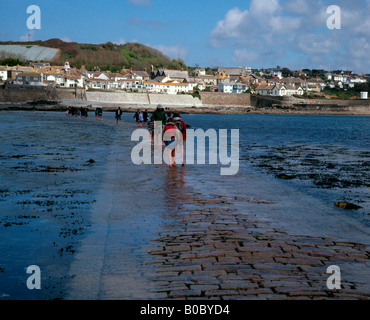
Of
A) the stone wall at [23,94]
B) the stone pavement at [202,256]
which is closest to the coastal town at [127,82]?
the stone wall at [23,94]

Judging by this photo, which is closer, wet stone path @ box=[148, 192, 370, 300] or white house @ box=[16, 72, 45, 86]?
wet stone path @ box=[148, 192, 370, 300]

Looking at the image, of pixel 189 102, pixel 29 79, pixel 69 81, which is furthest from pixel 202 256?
pixel 189 102

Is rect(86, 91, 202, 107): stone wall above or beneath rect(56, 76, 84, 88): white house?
beneath

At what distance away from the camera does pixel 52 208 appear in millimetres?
8820

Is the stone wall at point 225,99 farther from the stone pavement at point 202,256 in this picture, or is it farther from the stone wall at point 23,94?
the stone pavement at point 202,256

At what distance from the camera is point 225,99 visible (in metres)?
152

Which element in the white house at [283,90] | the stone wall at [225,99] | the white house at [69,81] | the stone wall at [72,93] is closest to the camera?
the stone wall at [72,93]

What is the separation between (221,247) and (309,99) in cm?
16238

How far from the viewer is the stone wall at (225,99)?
14925cm

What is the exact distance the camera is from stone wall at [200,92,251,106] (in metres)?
149

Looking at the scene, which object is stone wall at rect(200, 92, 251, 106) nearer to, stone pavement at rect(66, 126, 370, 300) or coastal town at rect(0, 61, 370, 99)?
coastal town at rect(0, 61, 370, 99)

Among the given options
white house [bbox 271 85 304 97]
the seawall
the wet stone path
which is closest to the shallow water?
the wet stone path
